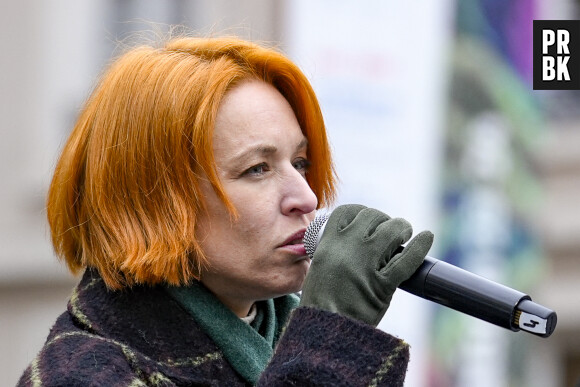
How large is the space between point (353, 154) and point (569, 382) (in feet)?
12.2

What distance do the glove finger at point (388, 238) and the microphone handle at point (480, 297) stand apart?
7 centimetres

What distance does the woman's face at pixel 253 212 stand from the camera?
2512 millimetres

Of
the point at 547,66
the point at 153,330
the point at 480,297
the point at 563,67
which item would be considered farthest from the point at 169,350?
the point at 563,67

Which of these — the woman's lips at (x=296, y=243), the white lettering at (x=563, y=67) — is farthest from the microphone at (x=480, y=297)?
the white lettering at (x=563, y=67)

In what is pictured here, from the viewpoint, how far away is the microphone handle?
226 cm

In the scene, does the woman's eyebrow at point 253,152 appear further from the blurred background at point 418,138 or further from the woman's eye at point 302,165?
the blurred background at point 418,138

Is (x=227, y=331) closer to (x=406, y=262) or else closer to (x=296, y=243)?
(x=296, y=243)

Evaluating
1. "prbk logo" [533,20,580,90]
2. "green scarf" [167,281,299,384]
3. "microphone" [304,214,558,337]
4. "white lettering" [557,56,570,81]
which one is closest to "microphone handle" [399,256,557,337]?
"microphone" [304,214,558,337]

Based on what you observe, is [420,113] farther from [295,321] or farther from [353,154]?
[295,321]

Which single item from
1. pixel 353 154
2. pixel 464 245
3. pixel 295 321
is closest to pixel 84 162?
Result: pixel 295 321

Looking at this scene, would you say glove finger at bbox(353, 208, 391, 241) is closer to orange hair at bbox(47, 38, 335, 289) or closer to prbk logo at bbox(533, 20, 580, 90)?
orange hair at bbox(47, 38, 335, 289)

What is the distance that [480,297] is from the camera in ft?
7.60

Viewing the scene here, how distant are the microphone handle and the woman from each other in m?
0.05

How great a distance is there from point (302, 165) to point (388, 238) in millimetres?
435
